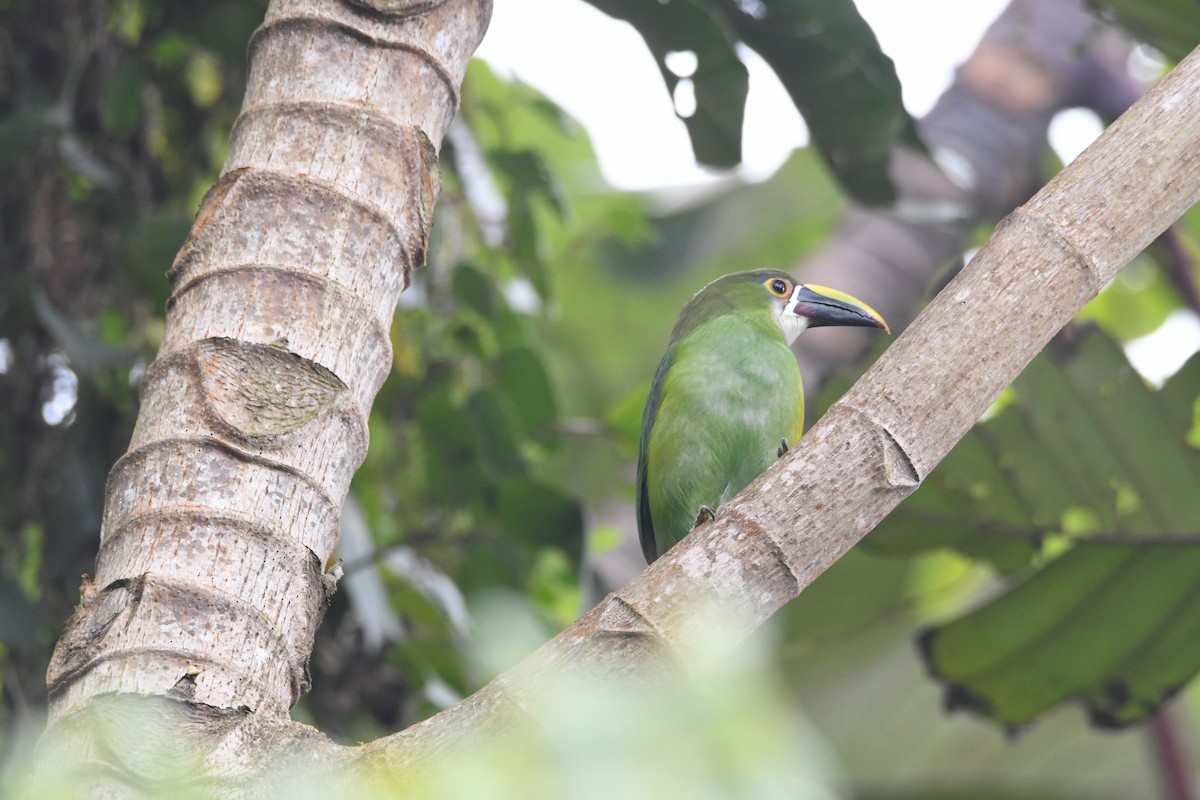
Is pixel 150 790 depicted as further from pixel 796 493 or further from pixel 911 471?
pixel 911 471

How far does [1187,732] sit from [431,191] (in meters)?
4.93

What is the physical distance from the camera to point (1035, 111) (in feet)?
15.6

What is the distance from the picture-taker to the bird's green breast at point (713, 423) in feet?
9.97

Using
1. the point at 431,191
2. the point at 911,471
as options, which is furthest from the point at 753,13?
the point at 911,471

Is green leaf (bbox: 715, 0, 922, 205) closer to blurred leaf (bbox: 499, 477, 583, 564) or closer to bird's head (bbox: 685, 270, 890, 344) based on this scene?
bird's head (bbox: 685, 270, 890, 344)

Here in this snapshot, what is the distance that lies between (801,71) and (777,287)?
742 mm

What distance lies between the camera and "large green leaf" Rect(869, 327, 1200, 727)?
9.89 ft

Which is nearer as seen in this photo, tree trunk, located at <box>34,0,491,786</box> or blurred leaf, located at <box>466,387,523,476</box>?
tree trunk, located at <box>34,0,491,786</box>

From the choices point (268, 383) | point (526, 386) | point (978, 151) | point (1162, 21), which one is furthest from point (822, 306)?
point (268, 383)

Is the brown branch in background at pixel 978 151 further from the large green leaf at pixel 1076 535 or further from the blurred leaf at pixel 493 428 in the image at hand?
the blurred leaf at pixel 493 428

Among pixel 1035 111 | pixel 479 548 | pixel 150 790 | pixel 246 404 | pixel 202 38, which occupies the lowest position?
pixel 150 790

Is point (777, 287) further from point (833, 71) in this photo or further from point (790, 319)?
point (833, 71)

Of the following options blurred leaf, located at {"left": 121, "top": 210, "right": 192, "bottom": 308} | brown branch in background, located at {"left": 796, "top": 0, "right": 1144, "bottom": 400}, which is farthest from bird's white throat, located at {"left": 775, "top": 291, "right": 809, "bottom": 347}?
blurred leaf, located at {"left": 121, "top": 210, "right": 192, "bottom": 308}

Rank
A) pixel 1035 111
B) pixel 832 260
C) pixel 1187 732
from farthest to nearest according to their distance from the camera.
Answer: pixel 1187 732 < pixel 1035 111 < pixel 832 260
